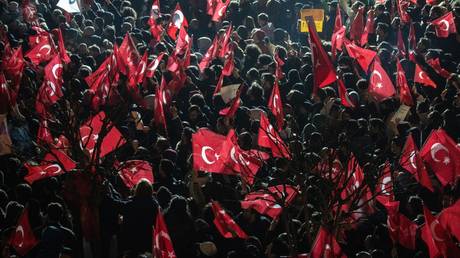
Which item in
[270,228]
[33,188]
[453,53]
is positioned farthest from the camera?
[453,53]

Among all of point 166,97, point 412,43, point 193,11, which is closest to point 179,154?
point 166,97

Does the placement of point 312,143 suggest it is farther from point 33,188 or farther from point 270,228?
point 33,188

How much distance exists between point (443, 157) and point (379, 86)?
2091 millimetres

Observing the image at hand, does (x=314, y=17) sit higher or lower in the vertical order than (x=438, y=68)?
higher

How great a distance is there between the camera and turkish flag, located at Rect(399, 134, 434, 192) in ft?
26.0

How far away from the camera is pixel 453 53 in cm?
1156

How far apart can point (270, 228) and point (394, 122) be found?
2.85 m

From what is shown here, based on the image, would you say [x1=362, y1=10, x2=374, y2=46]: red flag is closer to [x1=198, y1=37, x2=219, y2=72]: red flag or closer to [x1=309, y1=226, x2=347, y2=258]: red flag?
[x1=198, y1=37, x2=219, y2=72]: red flag

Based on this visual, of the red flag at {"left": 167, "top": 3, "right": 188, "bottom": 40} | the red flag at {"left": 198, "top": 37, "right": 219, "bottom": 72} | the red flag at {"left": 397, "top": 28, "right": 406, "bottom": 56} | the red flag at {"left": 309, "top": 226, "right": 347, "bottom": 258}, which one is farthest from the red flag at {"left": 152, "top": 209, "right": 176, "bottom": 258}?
the red flag at {"left": 167, "top": 3, "right": 188, "bottom": 40}

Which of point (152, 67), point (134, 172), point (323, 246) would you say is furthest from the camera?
point (152, 67)

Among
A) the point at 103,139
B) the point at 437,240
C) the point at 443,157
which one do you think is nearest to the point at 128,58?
the point at 103,139

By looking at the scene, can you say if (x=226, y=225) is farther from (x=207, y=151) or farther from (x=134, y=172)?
(x=134, y=172)

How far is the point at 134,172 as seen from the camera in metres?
8.25

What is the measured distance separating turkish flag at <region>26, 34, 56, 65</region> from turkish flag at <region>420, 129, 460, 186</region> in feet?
19.0
